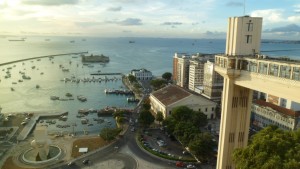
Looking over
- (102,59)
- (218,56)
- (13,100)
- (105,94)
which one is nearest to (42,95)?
(13,100)

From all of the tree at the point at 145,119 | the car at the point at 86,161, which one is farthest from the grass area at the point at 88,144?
the tree at the point at 145,119

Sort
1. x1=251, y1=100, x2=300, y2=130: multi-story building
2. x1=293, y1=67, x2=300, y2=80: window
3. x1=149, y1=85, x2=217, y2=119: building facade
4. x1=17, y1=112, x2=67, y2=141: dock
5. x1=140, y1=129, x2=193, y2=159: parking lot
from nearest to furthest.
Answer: x1=293, y1=67, x2=300, y2=80: window, x1=140, y1=129, x2=193, y2=159: parking lot, x1=251, y1=100, x2=300, y2=130: multi-story building, x1=17, y1=112, x2=67, y2=141: dock, x1=149, y1=85, x2=217, y2=119: building facade

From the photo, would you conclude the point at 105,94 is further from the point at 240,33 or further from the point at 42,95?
the point at 240,33

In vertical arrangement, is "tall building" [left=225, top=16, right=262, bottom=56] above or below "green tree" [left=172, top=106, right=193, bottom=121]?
→ above

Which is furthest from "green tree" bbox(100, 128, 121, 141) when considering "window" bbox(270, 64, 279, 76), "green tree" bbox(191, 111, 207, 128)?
"window" bbox(270, 64, 279, 76)

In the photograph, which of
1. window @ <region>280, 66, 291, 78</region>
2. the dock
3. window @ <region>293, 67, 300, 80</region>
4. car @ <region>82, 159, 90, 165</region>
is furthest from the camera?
the dock

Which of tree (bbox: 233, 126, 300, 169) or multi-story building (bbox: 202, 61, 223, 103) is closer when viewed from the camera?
tree (bbox: 233, 126, 300, 169)

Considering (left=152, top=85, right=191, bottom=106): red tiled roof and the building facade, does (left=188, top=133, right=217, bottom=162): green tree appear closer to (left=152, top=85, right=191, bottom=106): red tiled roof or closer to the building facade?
the building facade

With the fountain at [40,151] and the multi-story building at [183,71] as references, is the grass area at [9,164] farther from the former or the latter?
the multi-story building at [183,71]
